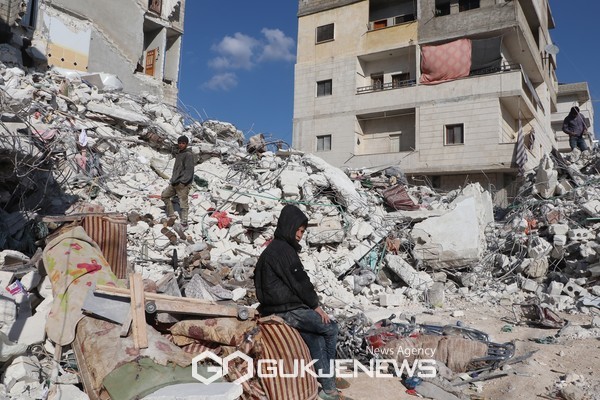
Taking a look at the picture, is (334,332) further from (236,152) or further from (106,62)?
(106,62)

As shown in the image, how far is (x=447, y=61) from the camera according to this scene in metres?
18.9

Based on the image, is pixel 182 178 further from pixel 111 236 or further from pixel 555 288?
pixel 555 288

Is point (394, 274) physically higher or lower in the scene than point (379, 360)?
higher

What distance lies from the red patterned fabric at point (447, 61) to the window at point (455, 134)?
216 cm

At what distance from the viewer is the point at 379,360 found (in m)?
4.41

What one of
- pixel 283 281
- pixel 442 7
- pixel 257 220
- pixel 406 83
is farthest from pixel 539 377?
pixel 442 7

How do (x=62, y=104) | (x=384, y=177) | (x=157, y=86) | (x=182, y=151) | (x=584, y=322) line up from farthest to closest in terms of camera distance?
(x=157, y=86) → (x=384, y=177) → (x=62, y=104) → (x=182, y=151) → (x=584, y=322)

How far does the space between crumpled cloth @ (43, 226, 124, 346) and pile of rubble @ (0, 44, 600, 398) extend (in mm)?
476

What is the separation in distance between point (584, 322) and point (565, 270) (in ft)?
7.64

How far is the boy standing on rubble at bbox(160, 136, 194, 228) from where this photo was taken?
7.49 metres

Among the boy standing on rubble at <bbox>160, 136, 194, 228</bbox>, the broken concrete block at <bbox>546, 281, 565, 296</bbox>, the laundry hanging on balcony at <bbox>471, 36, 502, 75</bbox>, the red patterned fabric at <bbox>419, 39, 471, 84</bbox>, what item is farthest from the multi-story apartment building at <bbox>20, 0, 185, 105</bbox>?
the broken concrete block at <bbox>546, 281, 565, 296</bbox>

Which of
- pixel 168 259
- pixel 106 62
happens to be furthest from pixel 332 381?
pixel 106 62

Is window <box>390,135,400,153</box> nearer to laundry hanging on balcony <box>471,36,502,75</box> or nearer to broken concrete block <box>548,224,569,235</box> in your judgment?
laundry hanging on balcony <box>471,36,502,75</box>

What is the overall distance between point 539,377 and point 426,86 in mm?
17202
